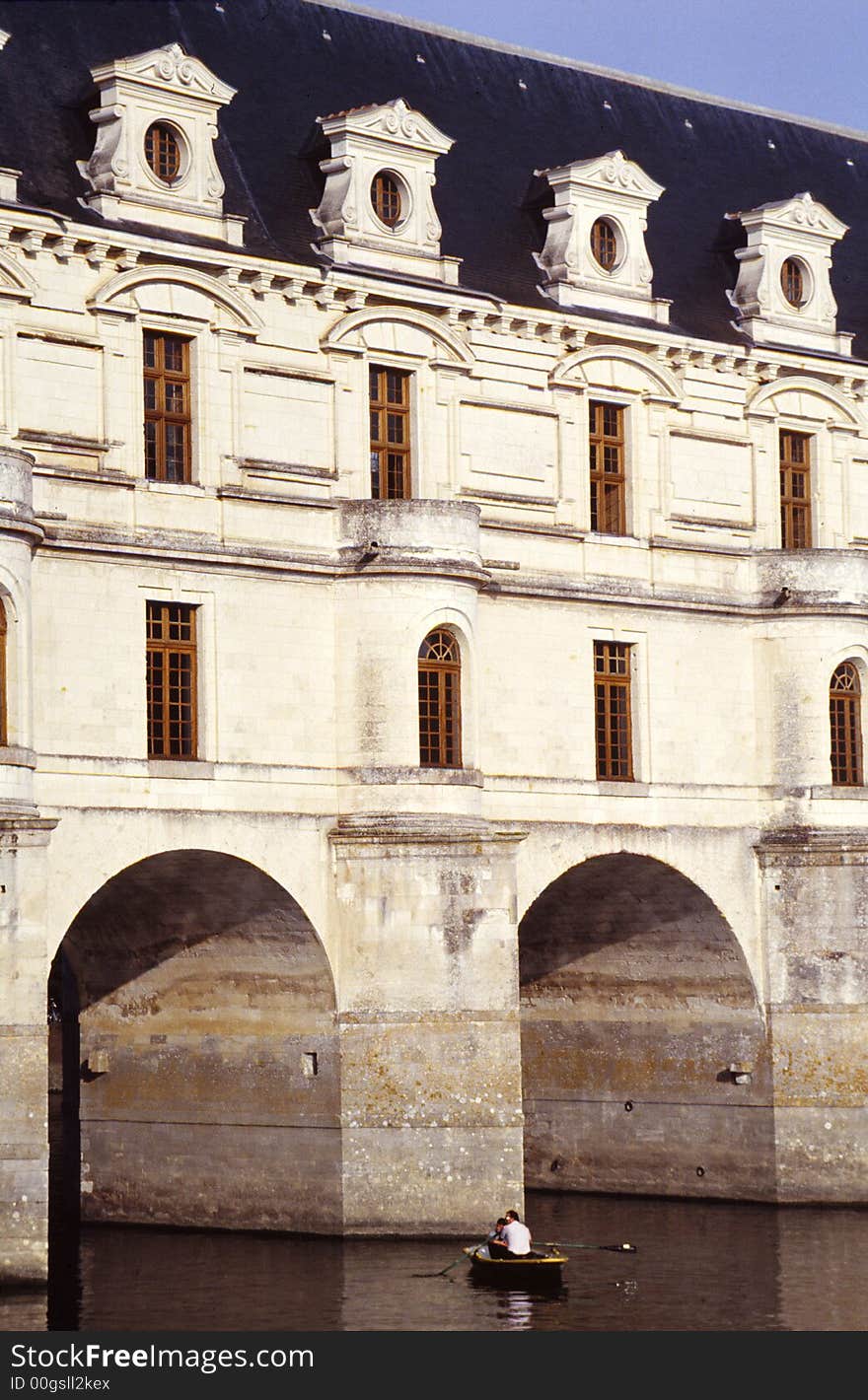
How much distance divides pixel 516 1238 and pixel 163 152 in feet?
58.4

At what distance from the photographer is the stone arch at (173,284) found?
44.8 meters

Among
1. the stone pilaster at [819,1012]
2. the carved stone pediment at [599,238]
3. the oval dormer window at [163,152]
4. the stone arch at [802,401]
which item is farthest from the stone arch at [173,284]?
the stone pilaster at [819,1012]

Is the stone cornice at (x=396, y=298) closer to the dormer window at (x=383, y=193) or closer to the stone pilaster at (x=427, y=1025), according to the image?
the dormer window at (x=383, y=193)

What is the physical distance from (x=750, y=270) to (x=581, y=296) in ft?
16.7

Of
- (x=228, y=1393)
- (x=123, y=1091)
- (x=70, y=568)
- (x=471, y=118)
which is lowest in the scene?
(x=228, y=1393)

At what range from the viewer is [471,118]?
2135 inches

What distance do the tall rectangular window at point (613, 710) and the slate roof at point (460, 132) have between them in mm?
6235

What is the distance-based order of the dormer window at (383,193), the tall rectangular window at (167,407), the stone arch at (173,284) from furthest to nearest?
1. the dormer window at (383,193)
2. the tall rectangular window at (167,407)
3. the stone arch at (173,284)

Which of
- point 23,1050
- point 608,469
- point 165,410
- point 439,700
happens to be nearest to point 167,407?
point 165,410

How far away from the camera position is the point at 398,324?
160 ft

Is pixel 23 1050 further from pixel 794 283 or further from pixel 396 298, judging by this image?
pixel 794 283

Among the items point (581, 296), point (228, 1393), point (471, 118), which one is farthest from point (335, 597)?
point (228, 1393)

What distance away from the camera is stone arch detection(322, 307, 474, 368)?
157 feet

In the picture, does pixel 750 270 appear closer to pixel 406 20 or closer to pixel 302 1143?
pixel 406 20
